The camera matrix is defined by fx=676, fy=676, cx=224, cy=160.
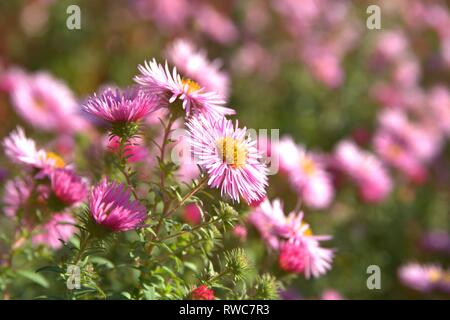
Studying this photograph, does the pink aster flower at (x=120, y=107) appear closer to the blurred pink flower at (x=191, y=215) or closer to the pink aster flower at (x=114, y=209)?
the pink aster flower at (x=114, y=209)

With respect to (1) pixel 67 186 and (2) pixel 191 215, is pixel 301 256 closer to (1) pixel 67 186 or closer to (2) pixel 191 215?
(2) pixel 191 215

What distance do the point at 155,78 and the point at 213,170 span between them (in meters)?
0.28

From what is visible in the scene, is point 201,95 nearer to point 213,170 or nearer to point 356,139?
point 213,170

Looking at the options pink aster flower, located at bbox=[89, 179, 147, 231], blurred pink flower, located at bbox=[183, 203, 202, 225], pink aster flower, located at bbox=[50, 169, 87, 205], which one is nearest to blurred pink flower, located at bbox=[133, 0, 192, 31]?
blurred pink flower, located at bbox=[183, 203, 202, 225]

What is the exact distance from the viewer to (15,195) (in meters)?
2.38

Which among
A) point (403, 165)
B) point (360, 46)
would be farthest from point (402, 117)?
point (360, 46)

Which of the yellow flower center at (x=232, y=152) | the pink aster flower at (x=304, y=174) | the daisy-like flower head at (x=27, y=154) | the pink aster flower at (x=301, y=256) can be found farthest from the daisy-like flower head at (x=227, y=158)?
the pink aster flower at (x=304, y=174)

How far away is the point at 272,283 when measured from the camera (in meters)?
1.93

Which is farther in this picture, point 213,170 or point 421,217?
point 421,217

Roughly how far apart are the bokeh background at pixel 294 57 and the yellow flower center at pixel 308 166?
1022mm

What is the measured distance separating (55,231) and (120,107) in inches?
30.1

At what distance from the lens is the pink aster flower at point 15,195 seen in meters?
2.23

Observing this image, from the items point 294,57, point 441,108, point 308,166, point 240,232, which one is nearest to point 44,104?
point 308,166

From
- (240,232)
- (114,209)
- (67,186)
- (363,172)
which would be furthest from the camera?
(363,172)
